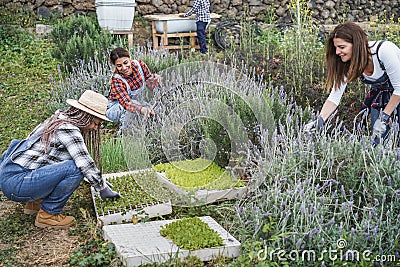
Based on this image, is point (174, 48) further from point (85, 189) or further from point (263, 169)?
point (263, 169)

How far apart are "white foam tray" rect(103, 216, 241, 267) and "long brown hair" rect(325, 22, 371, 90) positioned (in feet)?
5.17

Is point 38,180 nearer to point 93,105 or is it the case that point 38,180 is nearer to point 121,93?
point 93,105

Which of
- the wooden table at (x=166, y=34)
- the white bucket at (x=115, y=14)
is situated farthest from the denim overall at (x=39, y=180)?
the wooden table at (x=166, y=34)

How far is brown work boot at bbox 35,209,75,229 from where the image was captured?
4.28 metres

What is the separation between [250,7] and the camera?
13297mm

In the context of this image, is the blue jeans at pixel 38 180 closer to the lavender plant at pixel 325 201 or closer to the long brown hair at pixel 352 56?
the lavender plant at pixel 325 201

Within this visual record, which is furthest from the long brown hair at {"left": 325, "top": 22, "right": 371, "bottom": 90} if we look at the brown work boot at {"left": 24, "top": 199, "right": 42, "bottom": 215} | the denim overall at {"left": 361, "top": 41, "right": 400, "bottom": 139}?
the brown work boot at {"left": 24, "top": 199, "right": 42, "bottom": 215}

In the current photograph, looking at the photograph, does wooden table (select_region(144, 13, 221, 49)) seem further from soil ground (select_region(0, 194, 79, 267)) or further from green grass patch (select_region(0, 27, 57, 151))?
soil ground (select_region(0, 194, 79, 267))

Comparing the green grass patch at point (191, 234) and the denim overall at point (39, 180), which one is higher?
the denim overall at point (39, 180)

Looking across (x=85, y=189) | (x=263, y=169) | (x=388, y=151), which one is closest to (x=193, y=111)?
(x=85, y=189)

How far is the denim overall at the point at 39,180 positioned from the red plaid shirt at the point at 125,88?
182 cm

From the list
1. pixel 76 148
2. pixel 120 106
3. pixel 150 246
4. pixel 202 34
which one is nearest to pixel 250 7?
pixel 202 34

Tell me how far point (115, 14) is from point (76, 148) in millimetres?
6648

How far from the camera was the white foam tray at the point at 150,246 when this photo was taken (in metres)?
3.58
